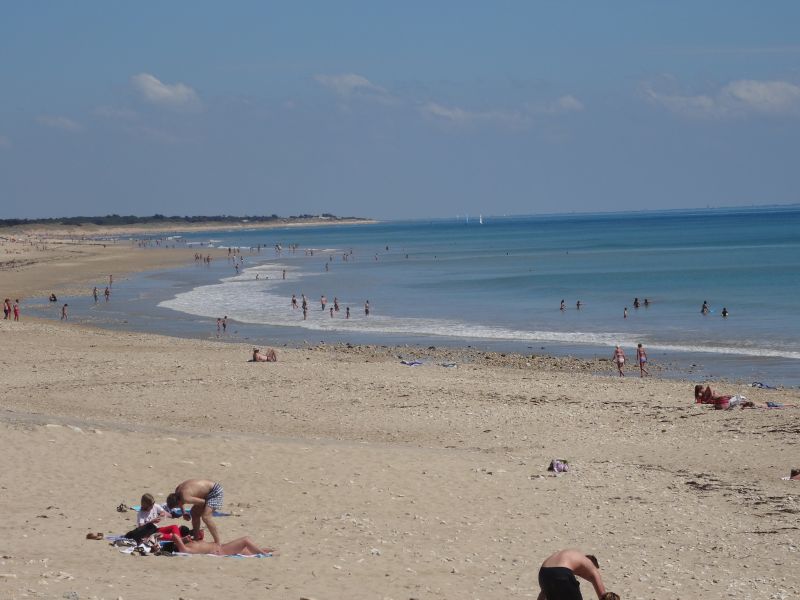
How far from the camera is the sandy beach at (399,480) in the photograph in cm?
1059

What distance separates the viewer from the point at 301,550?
11.5 m

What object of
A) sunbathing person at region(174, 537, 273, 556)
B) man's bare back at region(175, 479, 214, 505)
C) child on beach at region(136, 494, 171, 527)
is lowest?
sunbathing person at region(174, 537, 273, 556)

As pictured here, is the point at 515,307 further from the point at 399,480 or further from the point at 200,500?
the point at 200,500

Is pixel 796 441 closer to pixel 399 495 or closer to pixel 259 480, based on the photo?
pixel 399 495

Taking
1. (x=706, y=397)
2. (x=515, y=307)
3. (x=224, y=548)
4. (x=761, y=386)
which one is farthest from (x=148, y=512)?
(x=515, y=307)

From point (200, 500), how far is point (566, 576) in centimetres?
496

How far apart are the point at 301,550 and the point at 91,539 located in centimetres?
228

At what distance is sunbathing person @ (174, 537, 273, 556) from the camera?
434 inches

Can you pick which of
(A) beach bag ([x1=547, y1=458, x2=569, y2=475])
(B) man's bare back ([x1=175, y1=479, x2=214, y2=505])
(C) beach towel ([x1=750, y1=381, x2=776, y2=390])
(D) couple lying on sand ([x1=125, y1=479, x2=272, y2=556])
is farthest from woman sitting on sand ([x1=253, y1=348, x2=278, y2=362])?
(B) man's bare back ([x1=175, y1=479, x2=214, y2=505])

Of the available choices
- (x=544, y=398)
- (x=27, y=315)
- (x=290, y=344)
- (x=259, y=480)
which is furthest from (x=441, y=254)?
(x=259, y=480)

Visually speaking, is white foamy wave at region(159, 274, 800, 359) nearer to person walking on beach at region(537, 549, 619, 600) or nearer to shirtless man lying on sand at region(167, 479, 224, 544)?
shirtless man lying on sand at region(167, 479, 224, 544)

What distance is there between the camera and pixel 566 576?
797 cm

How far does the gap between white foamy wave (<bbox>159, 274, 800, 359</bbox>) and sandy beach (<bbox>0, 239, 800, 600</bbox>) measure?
9772mm

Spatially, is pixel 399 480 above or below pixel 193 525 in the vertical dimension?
below
